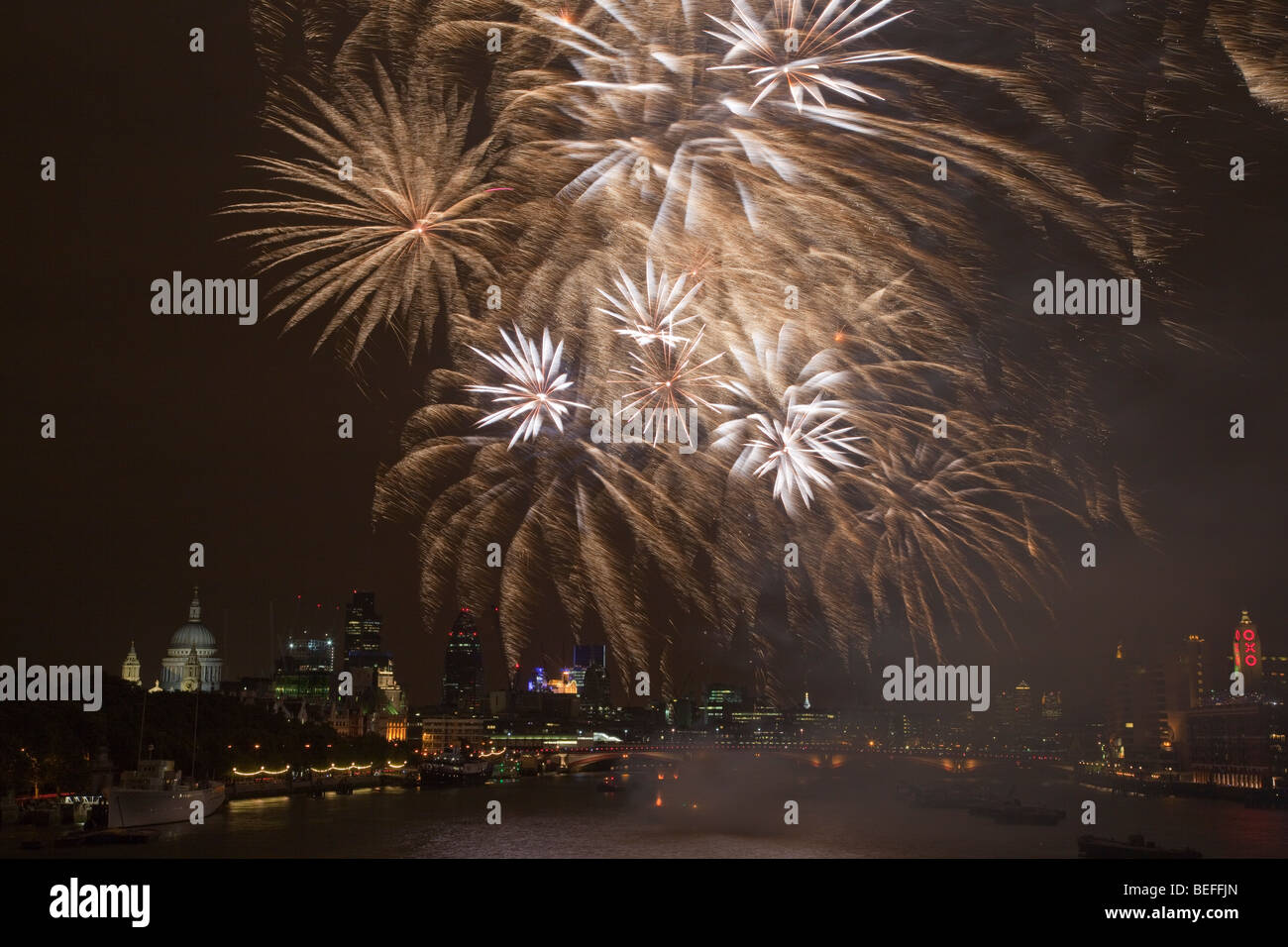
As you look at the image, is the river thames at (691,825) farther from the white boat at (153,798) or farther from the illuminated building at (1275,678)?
the illuminated building at (1275,678)

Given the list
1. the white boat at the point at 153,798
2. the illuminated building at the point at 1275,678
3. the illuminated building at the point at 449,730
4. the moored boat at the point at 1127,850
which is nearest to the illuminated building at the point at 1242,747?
the illuminated building at the point at 1275,678

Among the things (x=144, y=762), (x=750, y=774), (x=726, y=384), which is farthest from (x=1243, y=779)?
(x=726, y=384)

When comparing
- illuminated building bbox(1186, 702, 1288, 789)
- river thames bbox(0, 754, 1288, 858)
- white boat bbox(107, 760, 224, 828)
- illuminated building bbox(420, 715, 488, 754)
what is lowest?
illuminated building bbox(420, 715, 488, 754)

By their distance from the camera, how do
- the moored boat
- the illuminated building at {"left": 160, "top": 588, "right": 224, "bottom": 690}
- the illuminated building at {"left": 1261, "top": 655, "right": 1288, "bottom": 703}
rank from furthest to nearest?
the illuminated building at {"left": 160, "top": 588, "right": 224, "bottom": 690} < the illuminated building at {"left": 1261, "top": 655, "right": 1288, "bottom": 703} < the moored boat

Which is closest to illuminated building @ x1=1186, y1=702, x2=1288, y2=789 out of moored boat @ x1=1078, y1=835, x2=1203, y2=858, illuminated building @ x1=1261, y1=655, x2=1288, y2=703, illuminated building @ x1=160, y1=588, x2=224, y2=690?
illuminated building @ x1=1261, y1=655, x2=1288, y2=703

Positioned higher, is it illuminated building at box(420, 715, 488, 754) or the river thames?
the river thames

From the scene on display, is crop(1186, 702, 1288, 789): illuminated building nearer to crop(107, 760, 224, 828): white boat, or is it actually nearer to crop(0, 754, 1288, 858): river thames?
crop(0, 754, 1288, 858): river thames
